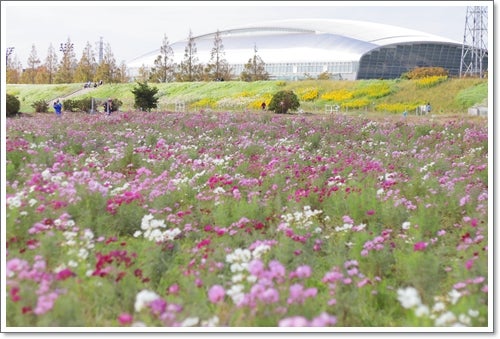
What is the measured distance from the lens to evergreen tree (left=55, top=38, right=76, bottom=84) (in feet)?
189

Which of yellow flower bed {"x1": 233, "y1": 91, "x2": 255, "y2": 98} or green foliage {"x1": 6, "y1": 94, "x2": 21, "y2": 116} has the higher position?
yellow flower bed {"x1": 233, "y1": 91, "x2": 255, "y2": 98}

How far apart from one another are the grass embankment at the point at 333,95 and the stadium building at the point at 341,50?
20.0 m

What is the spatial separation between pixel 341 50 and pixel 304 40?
22.5 ft

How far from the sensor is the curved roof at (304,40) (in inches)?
2298

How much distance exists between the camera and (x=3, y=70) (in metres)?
4.97

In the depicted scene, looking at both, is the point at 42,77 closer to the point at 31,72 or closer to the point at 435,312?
the point at 31,72

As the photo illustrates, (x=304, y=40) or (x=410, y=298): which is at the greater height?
(x=304, y=40)

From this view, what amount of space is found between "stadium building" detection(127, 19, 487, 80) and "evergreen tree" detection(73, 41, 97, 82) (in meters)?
13.0

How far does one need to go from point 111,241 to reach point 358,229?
2.10 m

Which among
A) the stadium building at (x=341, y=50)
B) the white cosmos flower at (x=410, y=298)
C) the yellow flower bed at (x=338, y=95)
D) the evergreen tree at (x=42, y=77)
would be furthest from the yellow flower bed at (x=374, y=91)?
the evergreen tree at (x=42, y=77)

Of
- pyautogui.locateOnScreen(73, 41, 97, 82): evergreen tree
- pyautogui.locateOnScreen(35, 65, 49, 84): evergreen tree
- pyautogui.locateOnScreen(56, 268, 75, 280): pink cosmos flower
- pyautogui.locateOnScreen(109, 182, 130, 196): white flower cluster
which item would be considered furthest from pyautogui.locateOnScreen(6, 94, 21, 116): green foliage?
pyautogui.locateOnScreen(35, 65, 49, 84): evergreen tree

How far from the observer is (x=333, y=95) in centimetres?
3303

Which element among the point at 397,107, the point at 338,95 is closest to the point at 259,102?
the point at 338,95

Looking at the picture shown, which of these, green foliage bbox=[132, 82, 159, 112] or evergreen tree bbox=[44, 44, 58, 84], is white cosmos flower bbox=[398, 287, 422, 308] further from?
evergreen tree bbox=[44, 44, 58, 84]
